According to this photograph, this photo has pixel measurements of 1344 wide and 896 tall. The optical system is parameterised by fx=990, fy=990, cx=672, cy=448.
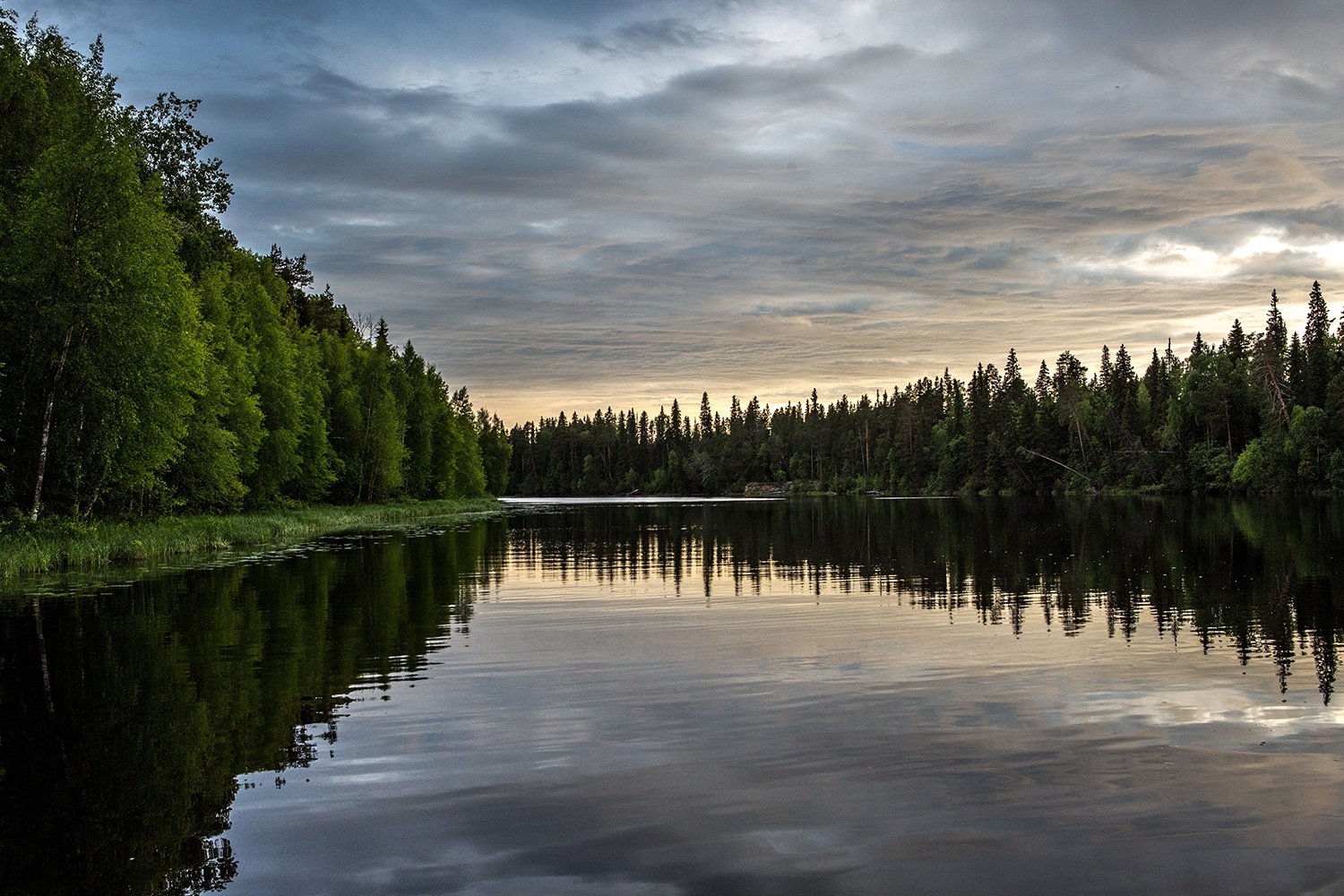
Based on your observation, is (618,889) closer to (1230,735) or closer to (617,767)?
(617,767)

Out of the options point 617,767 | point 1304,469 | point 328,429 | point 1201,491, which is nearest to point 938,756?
point 617,767

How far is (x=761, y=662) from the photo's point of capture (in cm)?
1723

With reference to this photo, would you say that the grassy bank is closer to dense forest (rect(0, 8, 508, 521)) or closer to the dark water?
dense forest (rect(0, 8, 508, 521))

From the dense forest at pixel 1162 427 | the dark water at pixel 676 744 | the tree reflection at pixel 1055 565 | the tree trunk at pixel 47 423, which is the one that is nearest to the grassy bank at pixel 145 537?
the tree trunk at pixel 47 423

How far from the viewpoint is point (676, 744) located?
1179cm

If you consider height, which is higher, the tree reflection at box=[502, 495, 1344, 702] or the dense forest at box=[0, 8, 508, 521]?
the dense forest at box=[0, 8, 508, 521]

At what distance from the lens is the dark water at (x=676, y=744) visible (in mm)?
8117

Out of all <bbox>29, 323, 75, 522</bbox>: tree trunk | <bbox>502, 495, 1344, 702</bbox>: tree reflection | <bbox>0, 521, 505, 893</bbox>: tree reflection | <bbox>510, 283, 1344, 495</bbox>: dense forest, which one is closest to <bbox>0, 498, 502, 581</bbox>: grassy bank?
<bbox>29, 323, 75, 522</bbox>: tree trunk

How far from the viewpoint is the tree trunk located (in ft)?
114

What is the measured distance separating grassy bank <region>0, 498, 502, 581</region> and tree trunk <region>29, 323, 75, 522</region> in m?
0.97

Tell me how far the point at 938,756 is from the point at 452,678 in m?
8.19

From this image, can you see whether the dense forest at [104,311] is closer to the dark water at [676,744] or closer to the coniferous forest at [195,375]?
the coniferous forest at [195,375]

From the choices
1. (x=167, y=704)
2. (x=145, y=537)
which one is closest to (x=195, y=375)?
(x=145, y=537)

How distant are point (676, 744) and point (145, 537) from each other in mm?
34945
